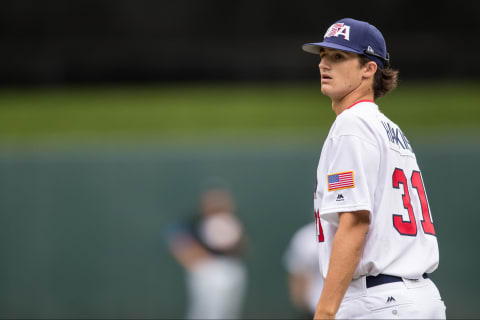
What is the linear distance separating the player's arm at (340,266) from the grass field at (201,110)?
10365 millimetres

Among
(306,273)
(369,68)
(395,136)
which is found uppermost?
(369,68)

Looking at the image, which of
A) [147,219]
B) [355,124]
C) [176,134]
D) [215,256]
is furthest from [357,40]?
[176,134]

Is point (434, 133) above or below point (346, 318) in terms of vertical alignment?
below

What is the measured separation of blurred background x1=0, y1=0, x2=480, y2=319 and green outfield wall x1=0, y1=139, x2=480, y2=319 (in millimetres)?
22

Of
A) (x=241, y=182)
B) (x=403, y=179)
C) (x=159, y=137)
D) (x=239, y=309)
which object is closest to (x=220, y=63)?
Result: (x=159, y=137)

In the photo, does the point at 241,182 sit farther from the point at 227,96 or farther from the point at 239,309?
the point at 227,96

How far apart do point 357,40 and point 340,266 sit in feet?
3.49

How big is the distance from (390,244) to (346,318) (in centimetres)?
38

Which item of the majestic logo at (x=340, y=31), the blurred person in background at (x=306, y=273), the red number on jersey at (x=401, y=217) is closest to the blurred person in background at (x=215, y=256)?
the blurred person in background at (x=306, y=273)

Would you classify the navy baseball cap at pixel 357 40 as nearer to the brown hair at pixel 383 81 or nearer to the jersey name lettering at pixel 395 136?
the brown hair at pixel 383 81

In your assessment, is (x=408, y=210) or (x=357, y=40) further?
(x=357, y=40)

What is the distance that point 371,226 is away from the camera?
3.18 meters

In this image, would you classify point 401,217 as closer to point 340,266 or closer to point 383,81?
point 340,266

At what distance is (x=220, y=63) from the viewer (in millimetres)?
15211
